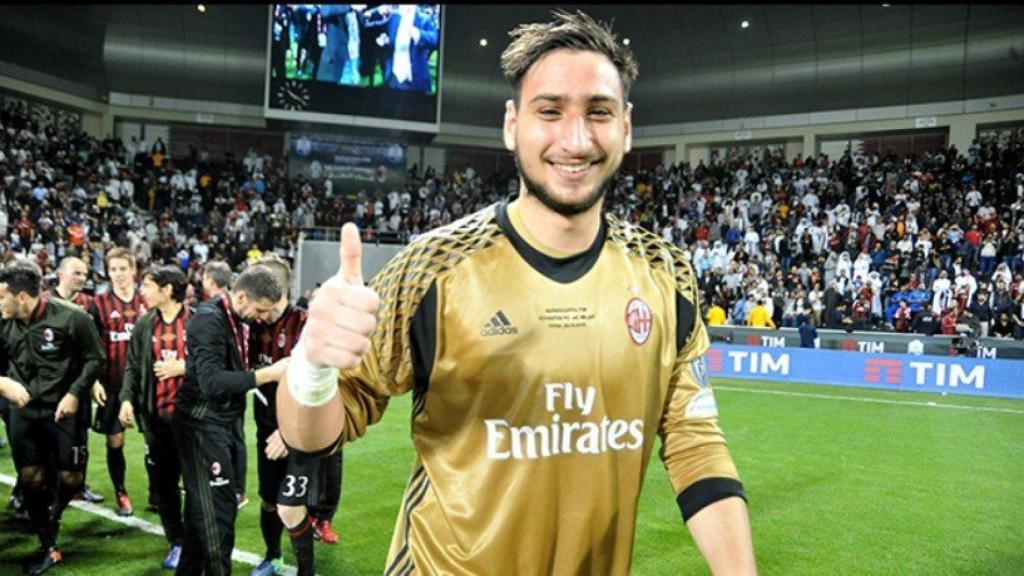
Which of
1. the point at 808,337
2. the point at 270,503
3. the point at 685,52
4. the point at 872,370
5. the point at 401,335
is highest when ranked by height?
the point at 685,52

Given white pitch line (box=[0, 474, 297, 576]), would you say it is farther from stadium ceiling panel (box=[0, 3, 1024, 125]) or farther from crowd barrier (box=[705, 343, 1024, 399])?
stadium ceiling panel (box=[0, 3, 1024, 125])

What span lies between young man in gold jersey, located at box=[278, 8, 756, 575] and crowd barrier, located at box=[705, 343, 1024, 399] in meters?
15.6

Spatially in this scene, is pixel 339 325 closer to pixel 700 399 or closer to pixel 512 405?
pixel 512 405

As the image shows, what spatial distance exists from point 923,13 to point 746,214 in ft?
33.1

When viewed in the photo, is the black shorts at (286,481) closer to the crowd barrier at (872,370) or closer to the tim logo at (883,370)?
the crowd barrier at (872,370)

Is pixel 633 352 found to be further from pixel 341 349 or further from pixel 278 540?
pixel 278 540

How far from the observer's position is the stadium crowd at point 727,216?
2256 centimetres

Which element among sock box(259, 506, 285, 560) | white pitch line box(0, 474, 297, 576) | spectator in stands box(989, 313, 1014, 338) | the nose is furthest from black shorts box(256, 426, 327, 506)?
spectator in stands box(989, 313, 1014, 338)

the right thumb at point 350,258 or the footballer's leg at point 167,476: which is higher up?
the right thumb at point 350,258

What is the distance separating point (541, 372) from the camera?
227cm

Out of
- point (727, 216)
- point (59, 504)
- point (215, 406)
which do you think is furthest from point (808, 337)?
point (59, 504)

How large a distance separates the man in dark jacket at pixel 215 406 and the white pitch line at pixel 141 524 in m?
0.88

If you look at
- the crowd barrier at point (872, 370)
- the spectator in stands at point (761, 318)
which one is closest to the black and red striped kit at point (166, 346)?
the crowd barrier at point (872, 370)

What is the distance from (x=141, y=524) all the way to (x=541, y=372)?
6.33m
